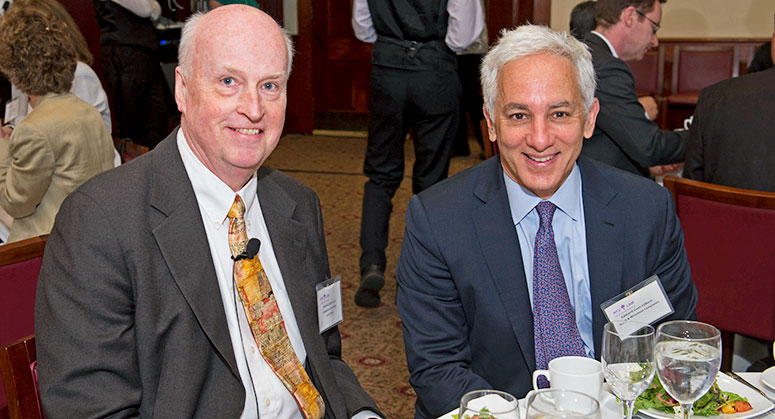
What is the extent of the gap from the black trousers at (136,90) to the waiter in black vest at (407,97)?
103 inches

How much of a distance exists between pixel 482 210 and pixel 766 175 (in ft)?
5.06

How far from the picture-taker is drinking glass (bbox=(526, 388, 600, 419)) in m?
0.95

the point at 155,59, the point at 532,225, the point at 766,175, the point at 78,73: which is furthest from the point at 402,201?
the point at 532,225

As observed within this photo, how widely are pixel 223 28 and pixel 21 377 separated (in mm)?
746

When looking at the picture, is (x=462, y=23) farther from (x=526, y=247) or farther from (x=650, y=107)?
(x=526, y=247)

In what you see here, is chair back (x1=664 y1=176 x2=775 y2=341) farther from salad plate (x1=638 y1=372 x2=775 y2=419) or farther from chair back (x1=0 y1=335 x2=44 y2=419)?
chair back (x1=0 y1=335 x2=44 y2=419)

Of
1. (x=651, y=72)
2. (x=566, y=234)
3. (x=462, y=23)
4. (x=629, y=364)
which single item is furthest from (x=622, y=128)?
(x=651, y=72)

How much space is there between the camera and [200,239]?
4.95 feet

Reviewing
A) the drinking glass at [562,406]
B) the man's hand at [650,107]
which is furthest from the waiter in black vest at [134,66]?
the drinking glass at [562,406]

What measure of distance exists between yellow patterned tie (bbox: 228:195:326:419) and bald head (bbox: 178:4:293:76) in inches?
12.4

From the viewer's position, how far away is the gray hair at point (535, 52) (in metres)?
1.75

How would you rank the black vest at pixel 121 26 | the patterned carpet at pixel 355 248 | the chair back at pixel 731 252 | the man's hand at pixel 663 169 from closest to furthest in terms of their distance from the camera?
the chair back at pixel 731 252 → the patterned carpet at pixel 355 248 → the man's hand at pixel 663 169 → the black vest at pixel 121 26

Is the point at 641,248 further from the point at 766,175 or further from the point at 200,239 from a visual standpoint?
the point at 766,175

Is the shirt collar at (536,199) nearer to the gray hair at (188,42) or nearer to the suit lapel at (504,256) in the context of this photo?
the suit lapel at (504,256)
